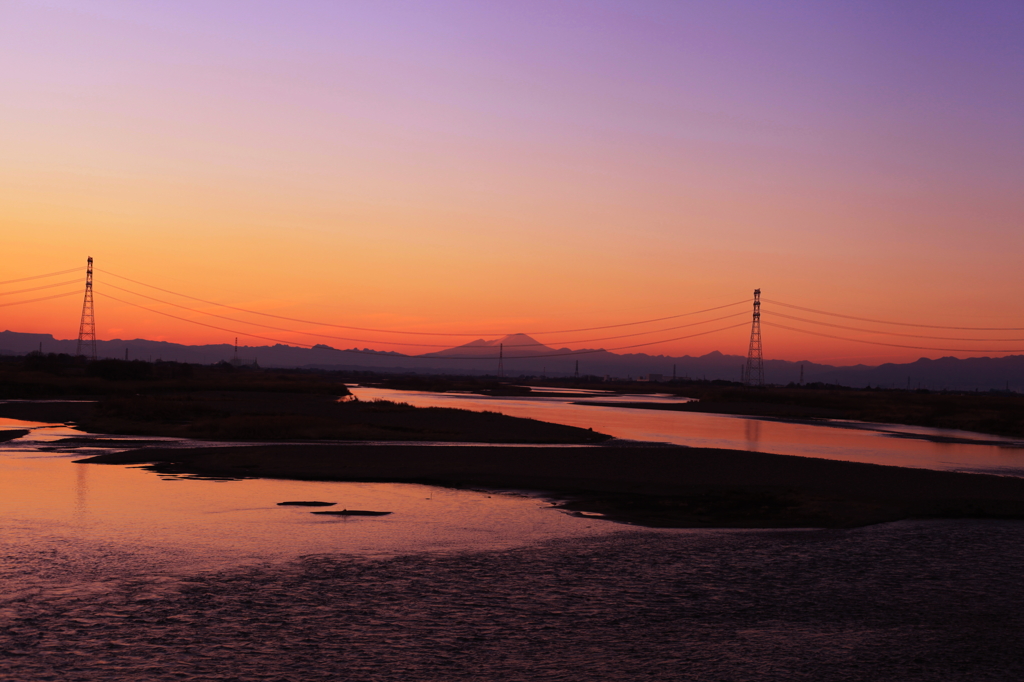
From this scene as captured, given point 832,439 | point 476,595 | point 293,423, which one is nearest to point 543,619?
point 476,595

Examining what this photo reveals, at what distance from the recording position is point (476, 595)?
43.0 feet

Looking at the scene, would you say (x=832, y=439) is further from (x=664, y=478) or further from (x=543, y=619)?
(x=543, y=619)

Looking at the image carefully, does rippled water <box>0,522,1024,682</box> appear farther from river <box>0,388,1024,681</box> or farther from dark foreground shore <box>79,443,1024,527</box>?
dark foreground shore <box>79,443,1024,527</box>

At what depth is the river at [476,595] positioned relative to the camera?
1005 centimetres

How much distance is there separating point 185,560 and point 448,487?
36.8 ft

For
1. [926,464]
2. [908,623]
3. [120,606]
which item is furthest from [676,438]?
[120,606]

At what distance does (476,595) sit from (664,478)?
51.1 ft

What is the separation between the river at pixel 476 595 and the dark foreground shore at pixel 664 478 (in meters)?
1.88

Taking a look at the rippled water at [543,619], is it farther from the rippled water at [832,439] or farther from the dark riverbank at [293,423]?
the dark riverbank at [293,423]

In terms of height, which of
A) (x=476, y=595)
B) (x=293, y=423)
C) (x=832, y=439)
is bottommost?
(x=476, y=595)

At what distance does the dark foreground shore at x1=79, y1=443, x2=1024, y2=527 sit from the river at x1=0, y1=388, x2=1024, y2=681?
1885 millimetres

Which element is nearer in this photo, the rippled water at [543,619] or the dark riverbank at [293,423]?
the rippled water at [543,619]

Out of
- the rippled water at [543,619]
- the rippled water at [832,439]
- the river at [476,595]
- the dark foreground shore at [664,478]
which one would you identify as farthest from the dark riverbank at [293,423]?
the rippled water at [543,619]

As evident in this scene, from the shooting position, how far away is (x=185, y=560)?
586 inches
